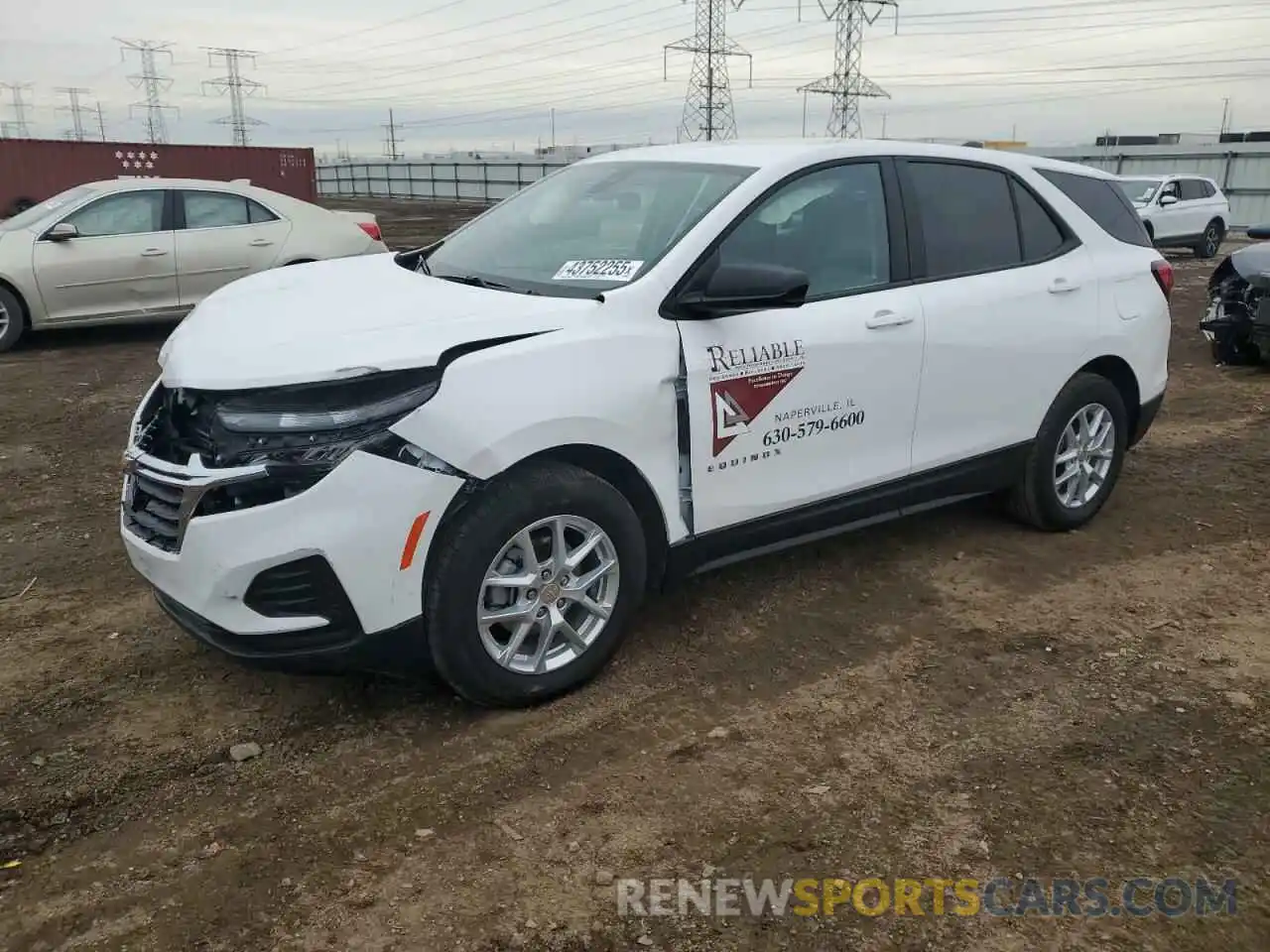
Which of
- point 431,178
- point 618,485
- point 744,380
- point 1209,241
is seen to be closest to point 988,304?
point 744,380

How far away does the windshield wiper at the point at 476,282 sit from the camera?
3.56m

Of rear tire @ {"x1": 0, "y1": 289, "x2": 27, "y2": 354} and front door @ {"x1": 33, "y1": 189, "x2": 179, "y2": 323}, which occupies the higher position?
front door @ {"x1": 33, "y1": 189, "x2": 179, "y2": 323}

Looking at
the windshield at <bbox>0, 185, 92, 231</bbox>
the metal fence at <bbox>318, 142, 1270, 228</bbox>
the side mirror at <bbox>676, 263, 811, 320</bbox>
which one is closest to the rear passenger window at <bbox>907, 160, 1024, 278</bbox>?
the side mirror at <bbox>676, 263, 811, 320</bbox>

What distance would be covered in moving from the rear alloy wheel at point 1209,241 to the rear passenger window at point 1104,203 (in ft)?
56.7

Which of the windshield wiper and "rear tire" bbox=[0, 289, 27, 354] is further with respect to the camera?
"rear tire" bbox=[0, 289, 27, 354]

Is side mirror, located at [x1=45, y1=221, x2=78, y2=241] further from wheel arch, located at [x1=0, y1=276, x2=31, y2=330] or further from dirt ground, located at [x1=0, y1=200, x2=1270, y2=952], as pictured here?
dirt ground, located at [x1=0, y1=200, x2=1270, y2=952]

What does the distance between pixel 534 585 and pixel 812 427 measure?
1266mm

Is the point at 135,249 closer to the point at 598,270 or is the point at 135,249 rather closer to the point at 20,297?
the point at 20,297

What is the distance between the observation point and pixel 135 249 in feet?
30.8

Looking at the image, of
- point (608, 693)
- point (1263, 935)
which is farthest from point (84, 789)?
point (1263, 935)

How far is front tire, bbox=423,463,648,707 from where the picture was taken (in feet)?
9.91

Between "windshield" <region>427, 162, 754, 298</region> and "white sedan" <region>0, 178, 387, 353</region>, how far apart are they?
6333mm

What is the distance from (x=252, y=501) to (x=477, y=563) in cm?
65

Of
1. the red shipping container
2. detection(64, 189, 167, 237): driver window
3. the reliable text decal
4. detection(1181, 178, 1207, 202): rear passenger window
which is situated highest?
the red shipping container
